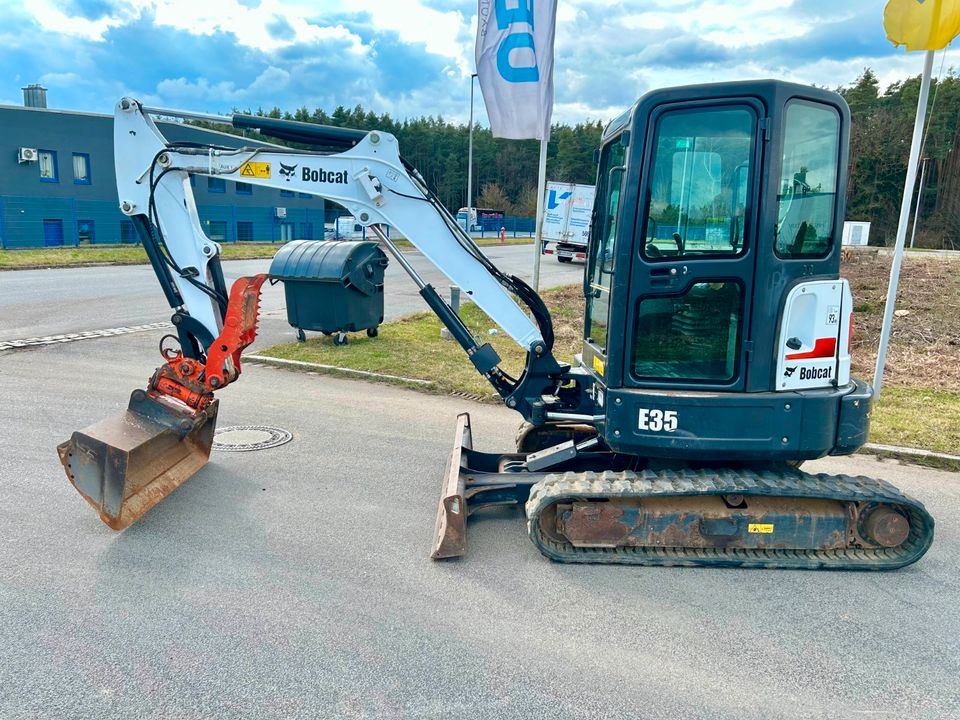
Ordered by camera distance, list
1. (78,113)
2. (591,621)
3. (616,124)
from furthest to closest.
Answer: (78,113) < (616,124) < (591,621)

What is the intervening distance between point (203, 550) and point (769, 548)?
3.53 metres

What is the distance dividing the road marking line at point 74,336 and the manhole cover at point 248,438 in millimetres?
5443

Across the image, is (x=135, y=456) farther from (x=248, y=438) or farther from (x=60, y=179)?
(x=60, y=179)

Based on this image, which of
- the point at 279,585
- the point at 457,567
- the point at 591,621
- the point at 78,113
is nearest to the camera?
the point at 591,621

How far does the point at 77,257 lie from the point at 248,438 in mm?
22022

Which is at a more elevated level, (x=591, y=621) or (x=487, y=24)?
(x=487, y=24)

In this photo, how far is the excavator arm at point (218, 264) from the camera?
16.6ft

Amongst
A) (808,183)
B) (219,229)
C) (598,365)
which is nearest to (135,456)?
(598,365)

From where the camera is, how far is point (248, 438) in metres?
6.75

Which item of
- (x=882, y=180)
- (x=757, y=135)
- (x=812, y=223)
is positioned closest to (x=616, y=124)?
(x=757, y=135)

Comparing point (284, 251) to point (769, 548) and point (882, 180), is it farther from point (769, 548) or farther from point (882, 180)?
point (882, 180)

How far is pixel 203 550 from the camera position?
4484mm

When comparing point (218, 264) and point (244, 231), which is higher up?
point (244, 231)

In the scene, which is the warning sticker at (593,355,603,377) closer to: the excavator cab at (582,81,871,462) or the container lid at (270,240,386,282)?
the excavator cab at (582,81,871,462)
